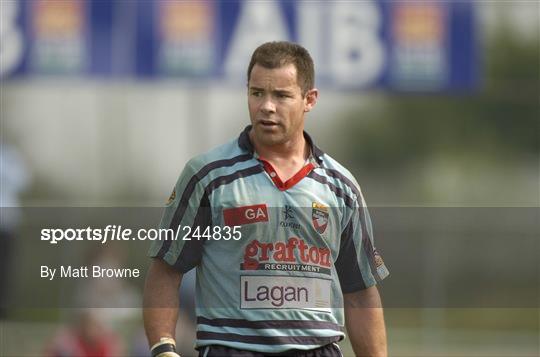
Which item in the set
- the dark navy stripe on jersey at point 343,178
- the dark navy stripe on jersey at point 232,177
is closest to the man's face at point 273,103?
the dark navy stripe on jersey at point 232,177

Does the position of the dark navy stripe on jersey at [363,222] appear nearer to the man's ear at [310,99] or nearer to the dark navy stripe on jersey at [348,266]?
the dark navy stripe on jersey at [348,266]

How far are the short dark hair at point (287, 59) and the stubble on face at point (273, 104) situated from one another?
0.07 ft

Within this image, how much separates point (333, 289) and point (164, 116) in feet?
48.1

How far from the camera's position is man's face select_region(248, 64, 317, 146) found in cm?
482

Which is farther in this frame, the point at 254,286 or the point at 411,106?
the point at 411,106

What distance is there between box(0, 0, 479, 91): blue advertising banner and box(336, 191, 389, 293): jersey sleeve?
29.5 feet

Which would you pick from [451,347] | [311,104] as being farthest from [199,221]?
[451,347]

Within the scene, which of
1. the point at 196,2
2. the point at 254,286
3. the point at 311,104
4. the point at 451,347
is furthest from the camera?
the point at 451,347

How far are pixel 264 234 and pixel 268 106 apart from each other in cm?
46

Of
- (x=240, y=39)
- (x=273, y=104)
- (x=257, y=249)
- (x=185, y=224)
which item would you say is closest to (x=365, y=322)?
(x=257, y=249)

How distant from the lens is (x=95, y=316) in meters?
9.52

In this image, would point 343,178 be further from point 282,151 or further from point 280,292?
point 280,292

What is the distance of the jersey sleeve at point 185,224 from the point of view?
479 cm

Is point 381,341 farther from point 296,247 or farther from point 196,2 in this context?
point 196,2
